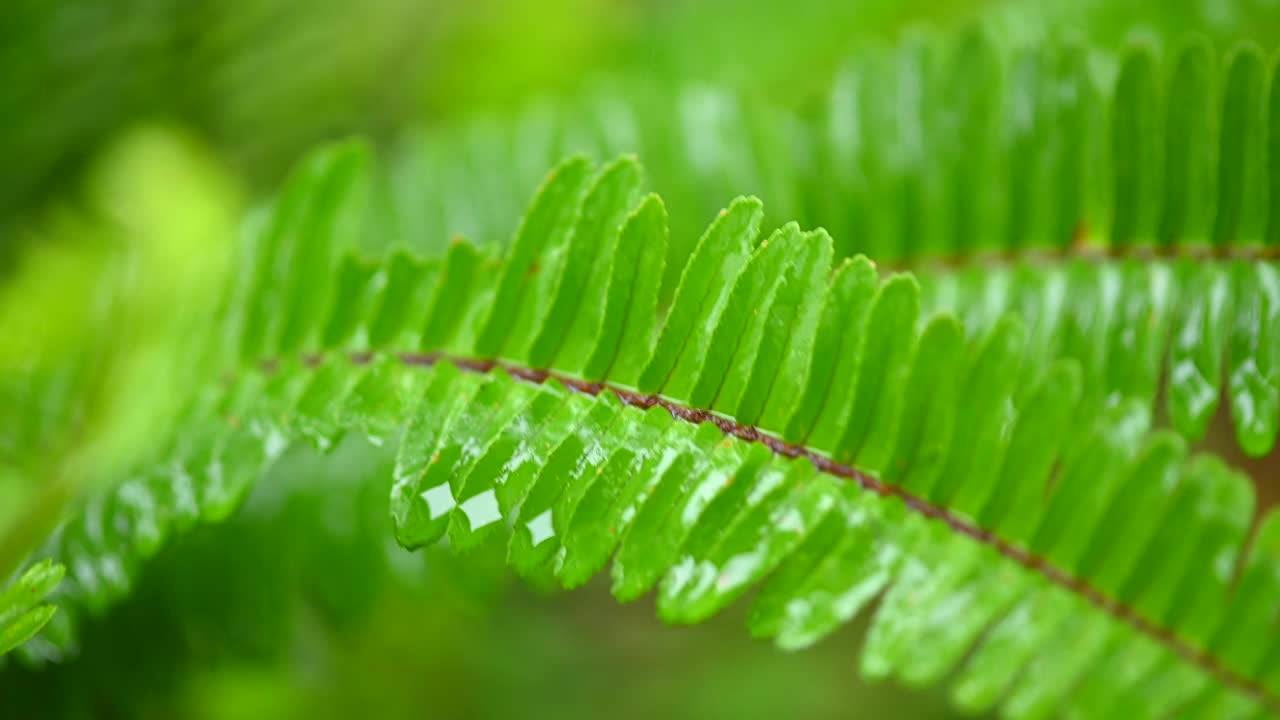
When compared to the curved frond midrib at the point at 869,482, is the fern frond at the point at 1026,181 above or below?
above

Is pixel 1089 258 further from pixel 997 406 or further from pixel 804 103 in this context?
pixel 804 103

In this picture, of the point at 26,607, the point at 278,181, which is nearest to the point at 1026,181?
the point at 26,607

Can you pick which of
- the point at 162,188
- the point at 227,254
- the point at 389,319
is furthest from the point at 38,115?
the point at 389,319

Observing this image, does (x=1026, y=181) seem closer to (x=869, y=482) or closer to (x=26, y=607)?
(x=869, y=482)

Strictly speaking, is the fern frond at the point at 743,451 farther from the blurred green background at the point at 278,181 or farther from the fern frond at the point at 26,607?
the blurred green background at the point at 278,181

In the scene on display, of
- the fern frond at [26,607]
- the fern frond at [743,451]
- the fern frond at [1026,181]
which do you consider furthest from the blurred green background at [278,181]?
the fern frond at [26,607]

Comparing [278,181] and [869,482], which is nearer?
[869,482]
